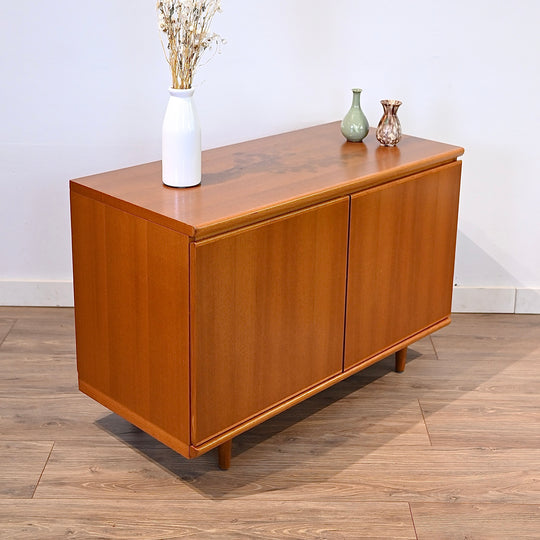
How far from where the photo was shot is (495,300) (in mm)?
3484

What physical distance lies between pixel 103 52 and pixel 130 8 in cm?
18

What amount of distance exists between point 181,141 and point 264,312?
476 mm

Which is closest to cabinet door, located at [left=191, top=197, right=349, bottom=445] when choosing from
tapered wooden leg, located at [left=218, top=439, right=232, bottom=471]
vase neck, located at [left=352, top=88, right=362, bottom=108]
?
tapered wooden leg, located at [left=218, top=439, right=232, bottom=471]

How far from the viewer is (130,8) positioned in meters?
3.09

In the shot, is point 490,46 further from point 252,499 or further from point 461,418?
point 252,499

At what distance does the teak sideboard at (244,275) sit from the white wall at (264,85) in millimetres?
523

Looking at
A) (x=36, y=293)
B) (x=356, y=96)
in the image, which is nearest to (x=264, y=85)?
(x=356, y=96)

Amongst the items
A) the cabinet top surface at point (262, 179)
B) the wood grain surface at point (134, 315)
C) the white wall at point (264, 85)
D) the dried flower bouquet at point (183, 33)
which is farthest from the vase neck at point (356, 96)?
the wood grain surface at point (134, 315)

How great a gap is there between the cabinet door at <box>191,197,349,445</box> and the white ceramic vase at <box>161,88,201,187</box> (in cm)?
25

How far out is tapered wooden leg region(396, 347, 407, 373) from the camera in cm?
297

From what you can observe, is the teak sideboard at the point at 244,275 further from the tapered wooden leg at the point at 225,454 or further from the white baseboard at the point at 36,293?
the white baseboard at the point at 36,293

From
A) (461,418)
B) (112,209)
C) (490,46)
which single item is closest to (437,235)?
(461,418)

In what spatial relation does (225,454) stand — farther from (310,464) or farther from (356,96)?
(356,96)

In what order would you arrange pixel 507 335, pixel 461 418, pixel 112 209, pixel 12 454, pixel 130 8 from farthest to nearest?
pixel 507 335
pixel 130 8
pixel 461 418
pixel 12 454
pixel 112 209
